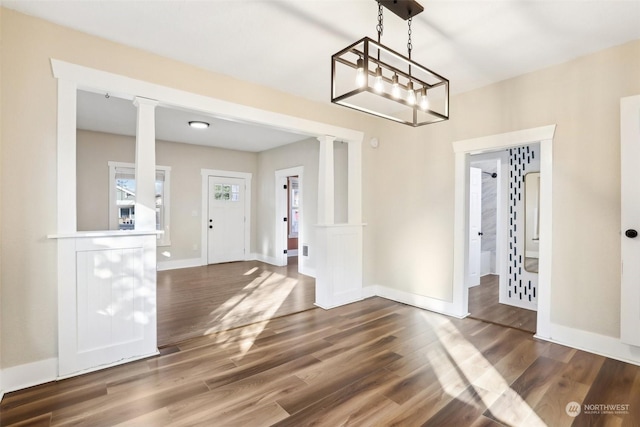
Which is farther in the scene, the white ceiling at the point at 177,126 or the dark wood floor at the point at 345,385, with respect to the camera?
the white ceiling at the point at 177,126

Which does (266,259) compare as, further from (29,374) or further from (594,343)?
(594,343)

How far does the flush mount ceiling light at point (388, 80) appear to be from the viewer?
1.74m

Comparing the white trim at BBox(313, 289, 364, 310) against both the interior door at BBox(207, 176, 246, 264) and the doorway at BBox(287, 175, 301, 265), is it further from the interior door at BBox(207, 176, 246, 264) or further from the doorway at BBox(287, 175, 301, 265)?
the doorway at BBox(287, 175, 301, 265)

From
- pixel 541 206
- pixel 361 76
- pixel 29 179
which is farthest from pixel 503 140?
pixel 29 179

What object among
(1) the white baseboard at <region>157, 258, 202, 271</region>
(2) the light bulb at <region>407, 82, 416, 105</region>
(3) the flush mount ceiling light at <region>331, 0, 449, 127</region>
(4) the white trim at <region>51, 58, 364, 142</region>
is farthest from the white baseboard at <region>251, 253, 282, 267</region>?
(2) the light bulb at <region>407, 82, 416, 105</region>

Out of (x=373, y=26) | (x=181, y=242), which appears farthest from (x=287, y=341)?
(x=181, y=242)

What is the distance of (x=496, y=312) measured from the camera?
3.87m

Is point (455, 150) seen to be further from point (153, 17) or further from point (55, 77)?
point (55, 77)

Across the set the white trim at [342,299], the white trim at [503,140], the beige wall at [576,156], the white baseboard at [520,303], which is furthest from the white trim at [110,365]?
the white baseboard at [520,303]

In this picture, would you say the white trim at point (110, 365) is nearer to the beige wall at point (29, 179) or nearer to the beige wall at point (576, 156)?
the beige wall at point (29, 179)

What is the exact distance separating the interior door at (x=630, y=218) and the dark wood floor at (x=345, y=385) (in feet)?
1.22

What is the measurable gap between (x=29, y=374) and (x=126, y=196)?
4318 mm

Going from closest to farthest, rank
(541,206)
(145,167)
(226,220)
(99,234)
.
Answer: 1. (99,234)
2. (145,167)
3. (541,206)
4. (226,220)

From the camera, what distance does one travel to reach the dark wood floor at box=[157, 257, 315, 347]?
3400 millimetres
